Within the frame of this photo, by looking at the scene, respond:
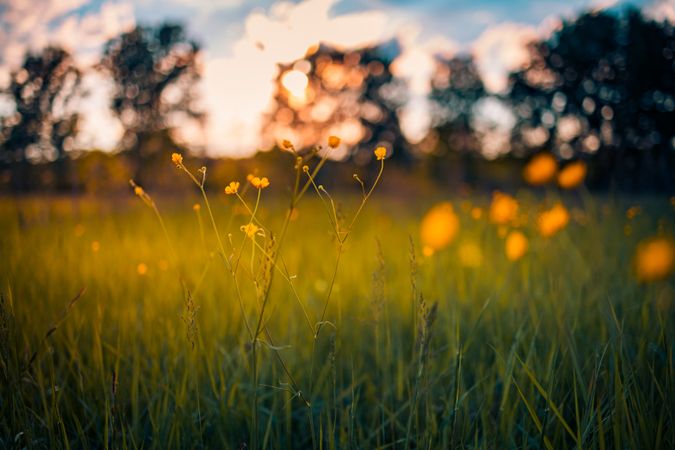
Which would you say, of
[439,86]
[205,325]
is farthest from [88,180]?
[439,86]

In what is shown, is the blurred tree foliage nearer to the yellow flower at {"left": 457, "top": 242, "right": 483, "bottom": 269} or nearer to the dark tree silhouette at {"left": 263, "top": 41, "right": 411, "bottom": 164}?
the dark tree silhouette at {"left": 263, "top": 41, "right": 411, "bottom": 164}

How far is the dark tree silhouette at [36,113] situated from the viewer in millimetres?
3744

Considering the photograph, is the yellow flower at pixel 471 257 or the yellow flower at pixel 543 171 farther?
the yellow flower at pixel 543 171

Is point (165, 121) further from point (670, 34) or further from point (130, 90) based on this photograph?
A: point (670, 34)

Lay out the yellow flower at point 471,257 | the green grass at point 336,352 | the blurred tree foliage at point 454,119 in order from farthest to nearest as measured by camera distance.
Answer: the blurred tree foliage at point 454,119 < the yellow flower at point 471,257 < the green grass at point 336,352

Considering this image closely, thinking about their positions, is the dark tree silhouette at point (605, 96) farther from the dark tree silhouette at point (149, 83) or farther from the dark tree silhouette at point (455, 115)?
the dark tree silhouette at point (149, 83)

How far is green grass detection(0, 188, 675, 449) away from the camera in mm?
1116

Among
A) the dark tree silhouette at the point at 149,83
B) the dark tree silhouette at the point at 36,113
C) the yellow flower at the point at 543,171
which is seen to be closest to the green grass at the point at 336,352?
the yellow flower at the point at 543,171

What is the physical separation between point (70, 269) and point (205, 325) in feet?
4.89

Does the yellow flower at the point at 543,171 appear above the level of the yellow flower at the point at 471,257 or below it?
above

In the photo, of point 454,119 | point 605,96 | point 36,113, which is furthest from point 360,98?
point 36,113

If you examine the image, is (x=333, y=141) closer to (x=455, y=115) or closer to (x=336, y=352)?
(x=336, y=352)

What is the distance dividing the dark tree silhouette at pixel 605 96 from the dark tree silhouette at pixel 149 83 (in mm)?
19760

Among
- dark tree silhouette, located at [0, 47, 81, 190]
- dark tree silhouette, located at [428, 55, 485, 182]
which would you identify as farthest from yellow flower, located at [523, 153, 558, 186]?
dark tree silhouette, located at [428, 55, 485, 182]
